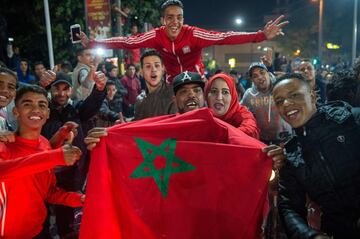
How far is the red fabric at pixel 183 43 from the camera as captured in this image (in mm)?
→ 5109

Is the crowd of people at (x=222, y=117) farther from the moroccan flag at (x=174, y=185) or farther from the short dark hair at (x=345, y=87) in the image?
the moroccan flag at (x=174, y=185)

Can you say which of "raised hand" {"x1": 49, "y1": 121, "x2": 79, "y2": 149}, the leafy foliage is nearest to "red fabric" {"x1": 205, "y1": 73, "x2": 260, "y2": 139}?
"raised hand" {"x1": 49, "y1": 121, "x2": 79, "y2": 149}

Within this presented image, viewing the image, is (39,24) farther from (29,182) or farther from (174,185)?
(174,185)

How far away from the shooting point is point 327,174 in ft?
8.98

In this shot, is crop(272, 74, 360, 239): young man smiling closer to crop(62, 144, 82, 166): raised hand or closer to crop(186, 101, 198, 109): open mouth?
crop(186, 101, 198, 109): open mouth

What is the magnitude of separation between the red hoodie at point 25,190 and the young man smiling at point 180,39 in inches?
95.9

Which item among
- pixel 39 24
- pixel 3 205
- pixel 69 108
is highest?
pixel 39 24

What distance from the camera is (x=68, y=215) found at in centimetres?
405

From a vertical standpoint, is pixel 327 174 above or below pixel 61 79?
below

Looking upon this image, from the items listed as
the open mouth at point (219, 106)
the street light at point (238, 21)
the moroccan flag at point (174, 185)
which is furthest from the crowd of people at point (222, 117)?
the street light at point (238, 21)

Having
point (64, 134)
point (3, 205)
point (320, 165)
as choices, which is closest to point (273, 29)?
point (320, 165)

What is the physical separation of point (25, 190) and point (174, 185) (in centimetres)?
120

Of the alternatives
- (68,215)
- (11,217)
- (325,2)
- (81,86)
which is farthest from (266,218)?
(325,2)

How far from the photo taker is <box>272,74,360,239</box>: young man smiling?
2.71 m
